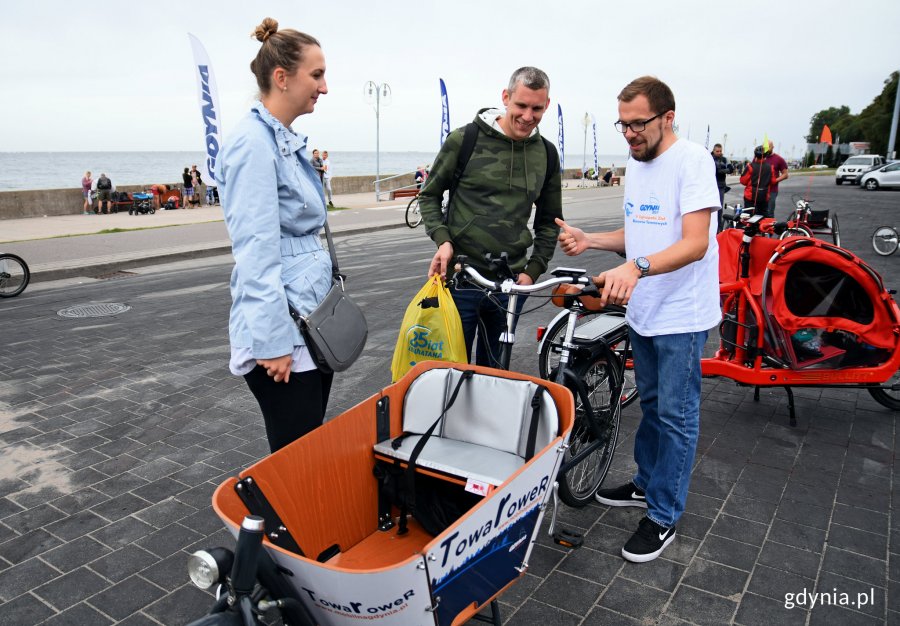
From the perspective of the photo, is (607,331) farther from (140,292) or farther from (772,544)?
(140,292)

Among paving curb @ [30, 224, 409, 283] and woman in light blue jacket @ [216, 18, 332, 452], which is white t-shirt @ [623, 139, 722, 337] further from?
paving curb @ [30, 224, 409, 283]

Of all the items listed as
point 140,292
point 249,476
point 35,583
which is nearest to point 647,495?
point 249,476

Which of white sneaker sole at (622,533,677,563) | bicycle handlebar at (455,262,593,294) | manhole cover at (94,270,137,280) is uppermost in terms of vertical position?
bicycle handlebar at (455,262,593,294)

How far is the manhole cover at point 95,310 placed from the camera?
27.2 feet

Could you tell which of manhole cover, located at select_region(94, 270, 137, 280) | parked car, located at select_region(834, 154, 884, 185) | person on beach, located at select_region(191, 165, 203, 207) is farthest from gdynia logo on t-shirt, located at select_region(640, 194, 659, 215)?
parked car, located at select_region(834, 154, 884, 185)

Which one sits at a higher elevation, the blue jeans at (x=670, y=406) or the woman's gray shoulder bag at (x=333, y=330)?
the woman's gray shoulder bag at (x=333, y=330)

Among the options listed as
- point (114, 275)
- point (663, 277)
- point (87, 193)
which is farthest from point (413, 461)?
point (87, 193)

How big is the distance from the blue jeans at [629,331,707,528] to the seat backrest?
75cm

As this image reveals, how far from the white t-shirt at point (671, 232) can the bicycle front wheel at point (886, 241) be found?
10960mm

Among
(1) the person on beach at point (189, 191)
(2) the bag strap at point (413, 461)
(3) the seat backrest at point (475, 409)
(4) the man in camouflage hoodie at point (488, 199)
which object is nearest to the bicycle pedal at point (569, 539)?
(3) the seat backrest at point (475, 409)

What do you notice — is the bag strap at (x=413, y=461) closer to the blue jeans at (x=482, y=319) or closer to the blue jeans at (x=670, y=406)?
the blue jeans at (x=482, y=319)

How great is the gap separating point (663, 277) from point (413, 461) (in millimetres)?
1404

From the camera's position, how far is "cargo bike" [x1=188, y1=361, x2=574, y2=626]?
5.80ft

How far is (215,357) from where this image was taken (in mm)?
6457
